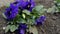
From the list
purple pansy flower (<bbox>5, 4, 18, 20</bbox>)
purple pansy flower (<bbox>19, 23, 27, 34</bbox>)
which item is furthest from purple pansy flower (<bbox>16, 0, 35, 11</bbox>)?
purple pansy flower (<bbox>19, 23, 27, 34</bbox>)

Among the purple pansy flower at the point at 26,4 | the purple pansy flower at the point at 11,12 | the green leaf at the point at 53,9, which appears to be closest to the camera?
the purple pansy flower at the point at 11,12

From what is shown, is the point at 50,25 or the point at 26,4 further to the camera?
the point at 50,25

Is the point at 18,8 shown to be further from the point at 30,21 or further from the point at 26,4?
the point at 30,21

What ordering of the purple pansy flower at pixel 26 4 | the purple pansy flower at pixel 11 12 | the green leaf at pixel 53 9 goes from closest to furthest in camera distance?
the purple pansy flower at pixel 11 12 < the purple pansy flower at pixel 26 4 < the green leaf at pixel 53 9

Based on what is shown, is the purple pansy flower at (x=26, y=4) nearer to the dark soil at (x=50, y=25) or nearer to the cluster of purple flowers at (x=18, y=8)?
the cluster of purple flowers at (x=18, y=8)

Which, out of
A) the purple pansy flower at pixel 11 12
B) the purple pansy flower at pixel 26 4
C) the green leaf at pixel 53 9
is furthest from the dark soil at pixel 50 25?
the purple pansy flower at pixel 26 4

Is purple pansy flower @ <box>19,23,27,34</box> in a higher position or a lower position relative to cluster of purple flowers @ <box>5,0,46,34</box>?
lower

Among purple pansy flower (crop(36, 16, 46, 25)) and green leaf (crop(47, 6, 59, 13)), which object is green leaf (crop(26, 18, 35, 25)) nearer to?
purple pansy flower (crop(36, 16, 46, 25))

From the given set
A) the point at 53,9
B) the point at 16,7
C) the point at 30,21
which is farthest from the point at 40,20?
the point at 53,9

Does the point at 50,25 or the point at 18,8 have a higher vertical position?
the point at 18,8

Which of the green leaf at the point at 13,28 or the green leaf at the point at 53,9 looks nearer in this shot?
the green leaf at the point at 13,28

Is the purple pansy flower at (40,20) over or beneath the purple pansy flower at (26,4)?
beneath

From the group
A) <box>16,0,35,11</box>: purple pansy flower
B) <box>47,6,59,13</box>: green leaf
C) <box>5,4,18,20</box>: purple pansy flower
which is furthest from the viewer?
<box>47,6,59,13</box>: green leaf
